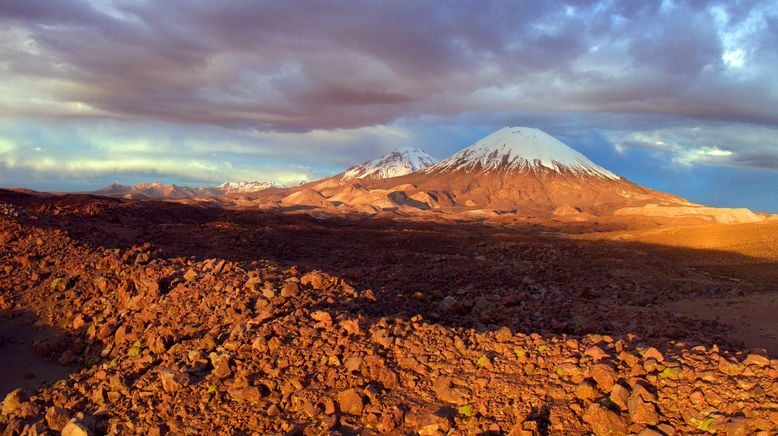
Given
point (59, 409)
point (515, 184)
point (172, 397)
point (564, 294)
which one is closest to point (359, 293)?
point (172, 397)

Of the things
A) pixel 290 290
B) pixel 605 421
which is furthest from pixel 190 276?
pixel 605 421

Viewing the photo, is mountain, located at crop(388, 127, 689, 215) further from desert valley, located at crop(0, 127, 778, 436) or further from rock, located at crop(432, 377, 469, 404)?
rock, located at crop(432, 377, 469, 404)

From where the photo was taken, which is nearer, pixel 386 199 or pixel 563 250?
pixel 563 250

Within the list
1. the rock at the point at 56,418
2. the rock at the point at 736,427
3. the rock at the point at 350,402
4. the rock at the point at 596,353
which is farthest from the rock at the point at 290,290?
the rock at the point at 736,427

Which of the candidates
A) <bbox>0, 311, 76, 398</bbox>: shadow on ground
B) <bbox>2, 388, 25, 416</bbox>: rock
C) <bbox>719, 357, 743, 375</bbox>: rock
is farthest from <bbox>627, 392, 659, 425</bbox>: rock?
<bbox>0, 311, 76, 398</bbox>: shadow on ground

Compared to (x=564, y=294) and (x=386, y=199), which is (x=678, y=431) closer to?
(x=564, y=294)

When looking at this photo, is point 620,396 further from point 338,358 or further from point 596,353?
point 338,358

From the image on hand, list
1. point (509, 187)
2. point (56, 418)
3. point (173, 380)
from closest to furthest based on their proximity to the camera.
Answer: point (56, 418), point (173, 380), point (509, 187)

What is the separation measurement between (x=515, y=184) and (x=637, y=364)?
446 feet

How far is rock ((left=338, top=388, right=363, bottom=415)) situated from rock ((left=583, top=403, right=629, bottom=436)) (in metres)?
2.24

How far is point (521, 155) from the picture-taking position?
159625 mm

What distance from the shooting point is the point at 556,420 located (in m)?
4.99

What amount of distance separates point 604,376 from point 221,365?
431 cm

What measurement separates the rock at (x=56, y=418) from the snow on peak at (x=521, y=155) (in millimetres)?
149805
